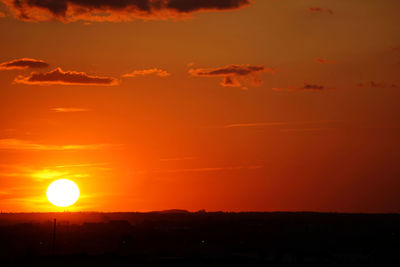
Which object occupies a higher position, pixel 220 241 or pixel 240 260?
pixel 220 241

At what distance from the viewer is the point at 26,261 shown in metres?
64.6

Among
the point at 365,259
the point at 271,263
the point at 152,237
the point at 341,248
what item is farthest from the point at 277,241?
the point at 271,263

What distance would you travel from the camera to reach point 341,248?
91.2m

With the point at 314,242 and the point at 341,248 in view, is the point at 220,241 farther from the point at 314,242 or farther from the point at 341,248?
the point at 341,248

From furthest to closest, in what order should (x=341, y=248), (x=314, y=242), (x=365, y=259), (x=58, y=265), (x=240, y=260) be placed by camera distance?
(x=314, y=242) < (x=341, y=248) < (x=365, y=259) < (x=240, y=260) < (x=58, y=265)

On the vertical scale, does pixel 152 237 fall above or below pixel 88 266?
above

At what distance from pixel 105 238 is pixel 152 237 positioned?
9132 mm

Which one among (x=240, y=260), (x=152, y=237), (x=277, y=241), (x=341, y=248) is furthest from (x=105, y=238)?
(x=240, y=260)

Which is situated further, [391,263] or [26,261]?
[391,263]

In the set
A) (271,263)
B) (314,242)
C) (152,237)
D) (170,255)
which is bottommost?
(271,263)

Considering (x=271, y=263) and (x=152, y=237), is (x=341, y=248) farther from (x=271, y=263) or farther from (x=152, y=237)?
(x=152, y=237)

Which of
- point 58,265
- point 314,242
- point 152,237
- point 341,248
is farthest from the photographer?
point 152,237

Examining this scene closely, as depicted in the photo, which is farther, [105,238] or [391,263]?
[105,238]

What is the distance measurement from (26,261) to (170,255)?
1685 centimetres
